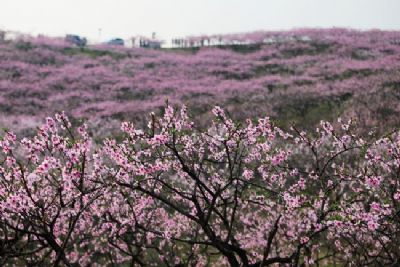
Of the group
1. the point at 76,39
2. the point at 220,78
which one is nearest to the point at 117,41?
the point at 76,39

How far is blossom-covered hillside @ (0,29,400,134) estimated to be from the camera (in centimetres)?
3547

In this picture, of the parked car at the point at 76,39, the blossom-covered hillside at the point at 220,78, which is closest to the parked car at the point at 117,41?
the parked car at the point at 76,39

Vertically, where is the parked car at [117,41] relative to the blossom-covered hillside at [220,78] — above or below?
above

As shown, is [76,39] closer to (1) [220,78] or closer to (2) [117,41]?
(2) [117,41]

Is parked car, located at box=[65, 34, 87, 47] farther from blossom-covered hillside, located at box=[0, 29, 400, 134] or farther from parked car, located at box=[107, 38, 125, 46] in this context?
parked car, located at box=[107, 38, 125, 46]

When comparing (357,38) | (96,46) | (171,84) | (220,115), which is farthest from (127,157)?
(96,46)

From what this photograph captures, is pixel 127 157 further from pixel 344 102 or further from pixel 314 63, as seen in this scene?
pixel 314 63

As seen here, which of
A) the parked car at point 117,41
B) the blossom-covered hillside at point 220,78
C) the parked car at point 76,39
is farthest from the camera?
the parked car at point 117,41

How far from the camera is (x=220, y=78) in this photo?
2015 inches

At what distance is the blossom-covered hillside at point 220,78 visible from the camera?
35469mm

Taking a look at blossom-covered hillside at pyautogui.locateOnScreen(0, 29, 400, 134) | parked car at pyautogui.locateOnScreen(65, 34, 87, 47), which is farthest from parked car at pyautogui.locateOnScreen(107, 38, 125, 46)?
blossom-covered hillside at pyautogui.locateOnScreen(0, 29, 400, 134)

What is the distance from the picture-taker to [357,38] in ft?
198

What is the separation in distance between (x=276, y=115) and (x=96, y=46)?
134 ft

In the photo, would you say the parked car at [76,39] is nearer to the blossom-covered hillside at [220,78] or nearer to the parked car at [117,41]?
the blossom-covered hillside at [220,78]
